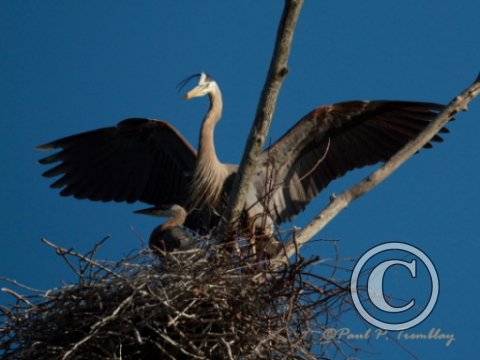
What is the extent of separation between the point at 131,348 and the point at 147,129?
373 cm

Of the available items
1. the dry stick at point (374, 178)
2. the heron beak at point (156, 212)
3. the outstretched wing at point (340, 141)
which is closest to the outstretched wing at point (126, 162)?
the outstretched wing at point (340, 141)

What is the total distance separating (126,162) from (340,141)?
1.77 meters

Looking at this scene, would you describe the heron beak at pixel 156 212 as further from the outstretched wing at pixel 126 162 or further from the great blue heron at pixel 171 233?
the outstretched wing at pixel 126 162

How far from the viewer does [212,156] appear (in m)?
8.07

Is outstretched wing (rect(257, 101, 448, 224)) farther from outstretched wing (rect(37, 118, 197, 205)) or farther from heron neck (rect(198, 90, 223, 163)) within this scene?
outstretched wing (rect(37, 118, 197, 205))

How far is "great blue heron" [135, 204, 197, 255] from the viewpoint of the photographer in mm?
6179

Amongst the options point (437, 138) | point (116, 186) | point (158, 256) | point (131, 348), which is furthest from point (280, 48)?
point (116, 186)

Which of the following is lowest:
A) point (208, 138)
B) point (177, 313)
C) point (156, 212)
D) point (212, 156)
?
point (177, 313)

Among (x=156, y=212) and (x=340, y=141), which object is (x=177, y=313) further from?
(x=340, y=141)

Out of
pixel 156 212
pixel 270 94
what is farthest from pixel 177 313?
pixel 156 212

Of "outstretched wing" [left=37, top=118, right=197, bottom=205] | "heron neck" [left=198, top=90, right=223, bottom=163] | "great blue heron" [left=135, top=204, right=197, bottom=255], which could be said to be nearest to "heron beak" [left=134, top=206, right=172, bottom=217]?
"great blue heron" [left=135, top=204, right=197, bottom=255]

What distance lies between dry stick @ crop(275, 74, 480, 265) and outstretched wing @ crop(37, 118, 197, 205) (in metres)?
2.80

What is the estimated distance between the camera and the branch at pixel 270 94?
529cm

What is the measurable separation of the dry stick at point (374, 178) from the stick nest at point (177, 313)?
440 millimetres
